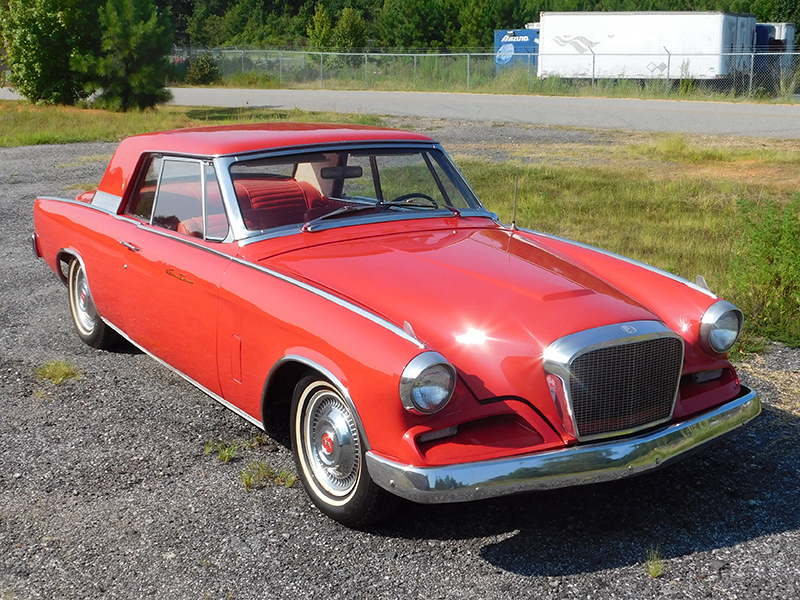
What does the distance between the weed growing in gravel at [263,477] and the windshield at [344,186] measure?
114 cm

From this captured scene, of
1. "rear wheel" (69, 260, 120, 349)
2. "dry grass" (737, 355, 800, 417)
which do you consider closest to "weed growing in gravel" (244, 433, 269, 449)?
"rear wheel" (69, 260, 120, 349)

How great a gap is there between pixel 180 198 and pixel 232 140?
1.44ft

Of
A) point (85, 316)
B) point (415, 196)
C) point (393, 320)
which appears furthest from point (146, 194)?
point (393, 320)

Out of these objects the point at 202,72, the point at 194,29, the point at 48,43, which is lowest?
the point at 202,72

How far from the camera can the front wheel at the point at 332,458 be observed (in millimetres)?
3246

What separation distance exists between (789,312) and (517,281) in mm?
3258

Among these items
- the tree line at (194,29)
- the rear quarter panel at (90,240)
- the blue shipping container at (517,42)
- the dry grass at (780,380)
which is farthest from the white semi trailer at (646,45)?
the rear quarter panel at (90,240)

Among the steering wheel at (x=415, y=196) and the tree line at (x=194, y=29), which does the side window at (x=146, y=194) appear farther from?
the tree line at (x=194, y=29)

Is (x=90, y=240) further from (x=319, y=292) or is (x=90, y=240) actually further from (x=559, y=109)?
(x=559, y=109)

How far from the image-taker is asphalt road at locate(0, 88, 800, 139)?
62.3ft

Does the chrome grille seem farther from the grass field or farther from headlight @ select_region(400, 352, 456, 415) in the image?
the grass field

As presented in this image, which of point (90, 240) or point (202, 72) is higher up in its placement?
point (202, 72)

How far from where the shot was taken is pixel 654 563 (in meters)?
3.09

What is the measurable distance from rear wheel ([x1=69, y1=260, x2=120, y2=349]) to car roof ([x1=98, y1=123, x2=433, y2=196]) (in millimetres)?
649
